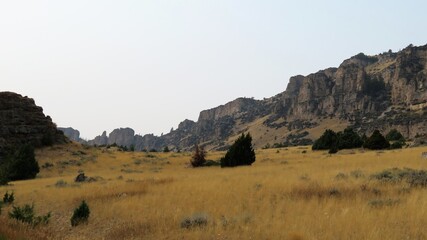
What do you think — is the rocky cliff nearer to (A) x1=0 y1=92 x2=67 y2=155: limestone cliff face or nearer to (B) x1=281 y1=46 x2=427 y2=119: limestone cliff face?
(B) x1=281 y1=46 x2=427 y2=119: limestone cliff face

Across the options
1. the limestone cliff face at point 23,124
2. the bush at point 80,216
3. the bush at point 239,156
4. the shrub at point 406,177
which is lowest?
the bush at point 80,216

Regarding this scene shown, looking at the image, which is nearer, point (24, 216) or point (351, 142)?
point (24, 216)

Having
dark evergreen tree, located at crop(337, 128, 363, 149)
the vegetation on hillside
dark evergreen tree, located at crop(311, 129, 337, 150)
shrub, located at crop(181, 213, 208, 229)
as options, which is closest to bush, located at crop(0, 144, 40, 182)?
shrub, located at crop(181, 213, 208, 229)

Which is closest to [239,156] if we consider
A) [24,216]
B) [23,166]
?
[23,166]

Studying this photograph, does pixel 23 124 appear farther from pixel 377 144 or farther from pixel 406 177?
pixel 406 177

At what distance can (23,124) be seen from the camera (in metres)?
46.5

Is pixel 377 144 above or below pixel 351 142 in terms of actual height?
below

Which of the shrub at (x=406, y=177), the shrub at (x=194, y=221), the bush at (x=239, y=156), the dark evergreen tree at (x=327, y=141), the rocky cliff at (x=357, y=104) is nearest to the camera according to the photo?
the shrub at (x=194, y=221)

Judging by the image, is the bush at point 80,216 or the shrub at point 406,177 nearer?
the bush at point 80,216

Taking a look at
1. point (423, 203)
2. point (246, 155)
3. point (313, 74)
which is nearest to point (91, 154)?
point (246, 155)

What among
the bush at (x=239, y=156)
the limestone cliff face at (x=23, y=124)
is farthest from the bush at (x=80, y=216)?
the limestone cliff face at (x=23, y=124)

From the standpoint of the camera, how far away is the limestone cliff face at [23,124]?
4450cm

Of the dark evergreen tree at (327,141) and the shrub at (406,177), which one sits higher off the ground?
the dark evergreen tree at (327,141)

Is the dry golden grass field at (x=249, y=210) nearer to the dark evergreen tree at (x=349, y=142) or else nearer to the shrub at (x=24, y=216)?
the shrub at (x=24, y=216)
